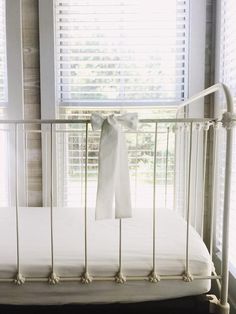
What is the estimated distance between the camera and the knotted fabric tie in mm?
1081

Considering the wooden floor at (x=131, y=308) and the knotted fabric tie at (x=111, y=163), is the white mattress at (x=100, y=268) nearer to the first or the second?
the wooden floor at (x=131, y=308)

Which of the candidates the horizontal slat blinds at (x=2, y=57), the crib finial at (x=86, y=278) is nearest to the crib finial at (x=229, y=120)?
the crib finial at (x=86, y=278)

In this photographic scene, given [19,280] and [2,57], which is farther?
[2,57]

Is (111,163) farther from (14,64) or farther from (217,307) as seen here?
(14,64)

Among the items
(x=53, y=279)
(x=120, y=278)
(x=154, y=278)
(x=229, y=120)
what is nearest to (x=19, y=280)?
(x=53, y=279)

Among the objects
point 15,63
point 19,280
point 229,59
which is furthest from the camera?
point 15,63

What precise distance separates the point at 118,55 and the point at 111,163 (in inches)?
41.1

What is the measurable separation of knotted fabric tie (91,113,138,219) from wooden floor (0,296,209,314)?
1.10 ft

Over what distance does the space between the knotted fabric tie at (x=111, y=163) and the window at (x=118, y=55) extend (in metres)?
0.81

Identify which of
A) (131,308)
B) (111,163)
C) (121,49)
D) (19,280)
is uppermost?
(121,49)

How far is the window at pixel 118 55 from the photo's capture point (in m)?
1.89

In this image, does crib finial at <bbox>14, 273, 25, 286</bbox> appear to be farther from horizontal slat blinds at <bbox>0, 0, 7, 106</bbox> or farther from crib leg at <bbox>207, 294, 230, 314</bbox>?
horizontal slat blinds at <bbox>0, 0, 7, 106</bbox>

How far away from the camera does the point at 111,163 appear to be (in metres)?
1.08

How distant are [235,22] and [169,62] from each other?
17.2 inches
